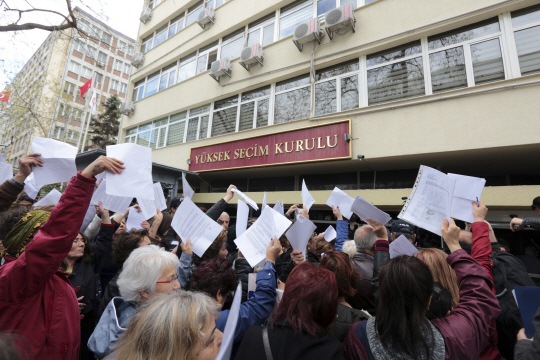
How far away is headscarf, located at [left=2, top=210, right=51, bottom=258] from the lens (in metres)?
1.49

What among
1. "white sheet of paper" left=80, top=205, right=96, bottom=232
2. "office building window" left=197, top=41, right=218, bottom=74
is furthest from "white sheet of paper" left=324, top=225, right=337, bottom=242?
"office building window" left=197, top=41, right=218, bottom=74

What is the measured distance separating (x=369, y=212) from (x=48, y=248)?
8.45 feet

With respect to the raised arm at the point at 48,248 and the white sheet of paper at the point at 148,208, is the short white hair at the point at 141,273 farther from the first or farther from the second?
the white sheet of paper at the point at 148,208

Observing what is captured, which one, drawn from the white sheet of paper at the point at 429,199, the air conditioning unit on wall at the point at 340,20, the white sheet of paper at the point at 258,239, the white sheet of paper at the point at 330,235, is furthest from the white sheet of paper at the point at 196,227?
the air conditioning unit on wall at the point at 340,20

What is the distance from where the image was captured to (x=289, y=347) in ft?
4.05

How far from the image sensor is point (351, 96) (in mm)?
8602

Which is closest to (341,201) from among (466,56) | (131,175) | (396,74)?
(131,175)

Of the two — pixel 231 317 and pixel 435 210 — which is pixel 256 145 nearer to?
pixel 435 210

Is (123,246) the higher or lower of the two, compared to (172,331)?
higher

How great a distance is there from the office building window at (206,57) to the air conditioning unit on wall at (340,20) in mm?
6327

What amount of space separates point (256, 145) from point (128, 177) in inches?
332

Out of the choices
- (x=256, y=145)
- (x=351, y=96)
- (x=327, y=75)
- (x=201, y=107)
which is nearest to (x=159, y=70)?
(x=201, y=107)

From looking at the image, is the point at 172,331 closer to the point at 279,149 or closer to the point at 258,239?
the point at 258,239

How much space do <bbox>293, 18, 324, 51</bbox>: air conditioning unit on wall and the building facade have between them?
0.30m
